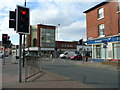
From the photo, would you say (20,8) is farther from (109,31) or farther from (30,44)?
(30,44)

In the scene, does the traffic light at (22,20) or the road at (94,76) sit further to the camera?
the road at (94,76)

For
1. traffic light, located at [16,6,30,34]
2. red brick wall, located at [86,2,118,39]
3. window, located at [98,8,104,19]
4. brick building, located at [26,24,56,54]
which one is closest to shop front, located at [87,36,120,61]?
red brick wall, located at [86,2,118,39]

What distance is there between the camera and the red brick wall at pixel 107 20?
83.7 feet

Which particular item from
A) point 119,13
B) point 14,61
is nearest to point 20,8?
point 14,61

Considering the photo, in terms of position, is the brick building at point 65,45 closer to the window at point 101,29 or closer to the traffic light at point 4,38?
the window at point 101,29

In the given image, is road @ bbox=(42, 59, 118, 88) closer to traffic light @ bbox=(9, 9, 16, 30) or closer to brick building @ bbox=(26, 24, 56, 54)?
traffic light @ bbox=(9, 9, 16, 30)

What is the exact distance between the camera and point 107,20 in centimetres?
2706

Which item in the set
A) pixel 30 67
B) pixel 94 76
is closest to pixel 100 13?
pixel 94 76

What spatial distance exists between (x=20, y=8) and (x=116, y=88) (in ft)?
19.8

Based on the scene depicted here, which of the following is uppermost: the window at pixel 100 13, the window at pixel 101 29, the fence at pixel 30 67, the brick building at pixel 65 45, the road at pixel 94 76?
the window at pixel 100 13

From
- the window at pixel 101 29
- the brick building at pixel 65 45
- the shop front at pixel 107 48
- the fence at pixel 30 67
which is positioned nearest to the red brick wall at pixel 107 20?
the window at pixel 101 29

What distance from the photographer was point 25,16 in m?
9.10

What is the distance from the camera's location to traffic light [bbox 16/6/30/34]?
29.2ft

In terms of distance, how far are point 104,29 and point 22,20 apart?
68.4 ft
